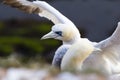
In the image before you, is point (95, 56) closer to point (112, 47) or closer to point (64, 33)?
point (112, 47)

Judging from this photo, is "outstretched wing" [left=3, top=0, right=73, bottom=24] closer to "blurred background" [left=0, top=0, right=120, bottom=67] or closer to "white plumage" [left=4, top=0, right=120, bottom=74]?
"white plumage" [left=4, top=0, right=120, bottom=74]

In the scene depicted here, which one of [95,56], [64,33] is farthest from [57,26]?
[95,56]

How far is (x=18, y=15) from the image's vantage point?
8664 millimetres

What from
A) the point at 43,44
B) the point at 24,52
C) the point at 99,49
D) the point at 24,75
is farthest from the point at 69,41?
the point at 43,44

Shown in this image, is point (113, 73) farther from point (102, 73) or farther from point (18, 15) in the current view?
point (18, 15)

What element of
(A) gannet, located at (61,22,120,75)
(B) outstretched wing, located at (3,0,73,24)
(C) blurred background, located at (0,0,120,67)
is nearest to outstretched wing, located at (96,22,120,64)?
(A) gannet, located at (61,22,120,75)

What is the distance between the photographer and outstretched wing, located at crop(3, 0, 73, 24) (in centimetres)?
371

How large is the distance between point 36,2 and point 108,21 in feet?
15.9

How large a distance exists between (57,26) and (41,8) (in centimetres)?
31

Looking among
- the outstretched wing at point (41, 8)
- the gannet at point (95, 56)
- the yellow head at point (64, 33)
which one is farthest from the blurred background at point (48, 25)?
the yellow head at point (64, 33)

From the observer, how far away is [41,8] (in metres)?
3.75

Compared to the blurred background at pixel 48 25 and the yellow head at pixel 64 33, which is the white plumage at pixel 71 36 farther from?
the blurred background at pixel 48 25

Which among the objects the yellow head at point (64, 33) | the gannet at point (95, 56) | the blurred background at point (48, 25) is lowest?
the blurred background at point (48, 25)

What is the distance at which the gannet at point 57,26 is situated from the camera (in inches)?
137
